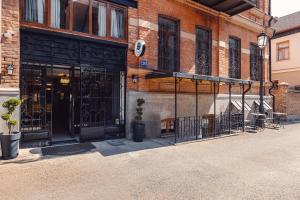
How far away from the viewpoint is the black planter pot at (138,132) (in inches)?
338

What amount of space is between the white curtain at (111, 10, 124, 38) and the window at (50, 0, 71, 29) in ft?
5.61

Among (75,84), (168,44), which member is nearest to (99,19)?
(75,84)

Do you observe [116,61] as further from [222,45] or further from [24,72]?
[222,45]

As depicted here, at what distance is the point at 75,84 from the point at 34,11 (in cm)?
292

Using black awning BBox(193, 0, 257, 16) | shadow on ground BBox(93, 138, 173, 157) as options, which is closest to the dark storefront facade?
shadow on ground BBox(93, 138, 173, 157)

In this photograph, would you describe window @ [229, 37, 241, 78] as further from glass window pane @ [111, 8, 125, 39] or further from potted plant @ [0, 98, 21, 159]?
potted plant @ [0, 98, 21, 159]

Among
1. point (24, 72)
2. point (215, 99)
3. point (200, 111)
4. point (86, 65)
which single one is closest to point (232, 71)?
point (215, 99)

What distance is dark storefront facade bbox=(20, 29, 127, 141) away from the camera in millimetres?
7320

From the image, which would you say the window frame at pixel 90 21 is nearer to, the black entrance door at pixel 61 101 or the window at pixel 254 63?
the black entrance door at pixel 61 101

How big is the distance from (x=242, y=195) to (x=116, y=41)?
22.6 ft

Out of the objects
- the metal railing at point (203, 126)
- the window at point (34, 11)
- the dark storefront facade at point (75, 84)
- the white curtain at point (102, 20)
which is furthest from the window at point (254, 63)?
the window at point (34, 11)

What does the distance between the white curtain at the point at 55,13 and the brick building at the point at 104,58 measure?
3 cm

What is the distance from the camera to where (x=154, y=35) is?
980 centimetres

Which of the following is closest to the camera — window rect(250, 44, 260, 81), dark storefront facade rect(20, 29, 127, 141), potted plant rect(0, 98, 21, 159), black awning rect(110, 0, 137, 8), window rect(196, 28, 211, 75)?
potted plant rect(0, 98, 21, 159)
